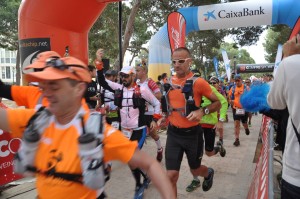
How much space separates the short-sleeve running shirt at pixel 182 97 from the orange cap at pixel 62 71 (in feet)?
8.12

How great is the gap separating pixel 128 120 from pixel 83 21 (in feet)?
7.28

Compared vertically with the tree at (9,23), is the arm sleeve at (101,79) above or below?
below

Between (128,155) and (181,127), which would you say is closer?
(128,155)

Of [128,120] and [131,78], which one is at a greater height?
[131,78]

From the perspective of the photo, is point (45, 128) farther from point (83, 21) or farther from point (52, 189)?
point (83, 21)

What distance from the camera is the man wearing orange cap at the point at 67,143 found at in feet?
5.22

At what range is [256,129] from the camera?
12.1 meters

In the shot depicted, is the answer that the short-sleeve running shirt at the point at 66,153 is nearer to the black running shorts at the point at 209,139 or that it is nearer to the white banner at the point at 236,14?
the black running shorts at the point at 209,139

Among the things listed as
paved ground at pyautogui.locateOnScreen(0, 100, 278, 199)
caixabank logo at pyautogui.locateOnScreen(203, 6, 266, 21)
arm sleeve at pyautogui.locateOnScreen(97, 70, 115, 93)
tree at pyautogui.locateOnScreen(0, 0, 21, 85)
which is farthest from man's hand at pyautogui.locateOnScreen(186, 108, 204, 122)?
tree at pyautogui.locateOnScreen(0, 0, 21, 85)

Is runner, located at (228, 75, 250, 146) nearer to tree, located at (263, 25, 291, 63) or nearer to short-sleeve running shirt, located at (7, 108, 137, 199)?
short-sleeve running shirt, located at (7, 108, 137, 199)

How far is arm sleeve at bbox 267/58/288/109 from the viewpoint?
2.07 m

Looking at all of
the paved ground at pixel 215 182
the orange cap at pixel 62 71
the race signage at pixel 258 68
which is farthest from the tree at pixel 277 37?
the orange cap at pixel 62 71

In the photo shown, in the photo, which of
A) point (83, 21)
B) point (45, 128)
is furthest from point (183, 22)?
point (45, 128)

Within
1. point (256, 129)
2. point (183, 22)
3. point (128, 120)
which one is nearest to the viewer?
point (128, 120)
